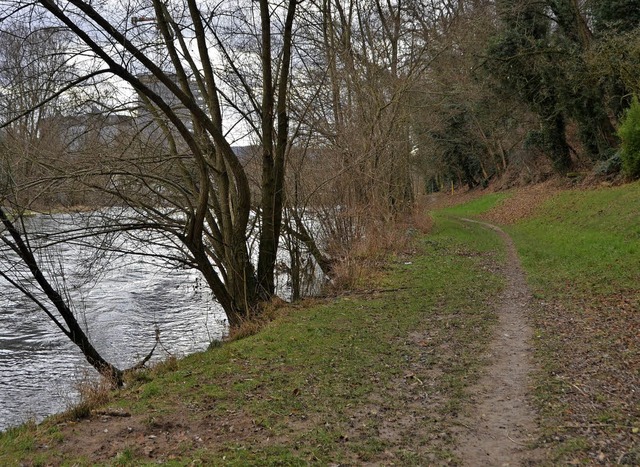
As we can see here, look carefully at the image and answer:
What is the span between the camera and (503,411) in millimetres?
5199

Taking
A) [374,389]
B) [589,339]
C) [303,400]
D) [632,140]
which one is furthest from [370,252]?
[632,140]

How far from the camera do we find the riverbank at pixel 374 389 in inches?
180

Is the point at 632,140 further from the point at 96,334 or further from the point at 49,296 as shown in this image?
the point at 49,296

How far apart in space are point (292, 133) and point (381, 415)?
898cm

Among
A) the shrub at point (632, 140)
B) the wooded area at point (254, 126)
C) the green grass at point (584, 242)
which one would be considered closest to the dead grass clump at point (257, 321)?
the wooded area at point (254, 126)

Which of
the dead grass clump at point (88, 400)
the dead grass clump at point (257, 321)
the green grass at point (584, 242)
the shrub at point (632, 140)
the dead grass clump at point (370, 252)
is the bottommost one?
the green grass at point (584, 242)

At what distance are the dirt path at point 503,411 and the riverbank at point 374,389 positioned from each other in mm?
92

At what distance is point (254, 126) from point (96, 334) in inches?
213

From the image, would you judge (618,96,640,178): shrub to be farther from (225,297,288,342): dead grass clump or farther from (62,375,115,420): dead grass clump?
(62,375,115,420): dead grass clump

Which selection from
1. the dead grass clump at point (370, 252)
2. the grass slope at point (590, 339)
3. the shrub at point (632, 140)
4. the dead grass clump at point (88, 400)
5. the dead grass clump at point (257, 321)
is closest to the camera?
the grass slope at point (590, 339)

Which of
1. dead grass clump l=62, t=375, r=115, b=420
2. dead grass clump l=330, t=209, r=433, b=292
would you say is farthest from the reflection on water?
dead grass clump l=330, t=209, r=433, b=292

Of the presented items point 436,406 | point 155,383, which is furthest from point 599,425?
point 155,383

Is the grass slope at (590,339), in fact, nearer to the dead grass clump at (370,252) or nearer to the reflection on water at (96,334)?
the dead grass clump at (370,252)

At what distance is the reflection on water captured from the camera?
880 centimetres
